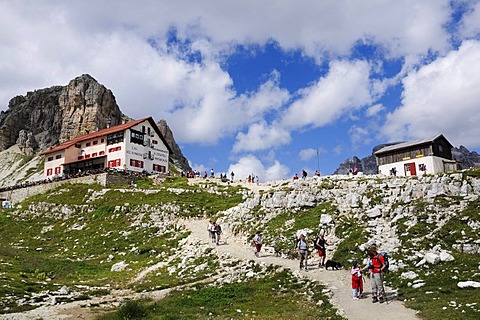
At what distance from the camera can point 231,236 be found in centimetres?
4303

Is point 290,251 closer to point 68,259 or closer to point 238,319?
point 238,319

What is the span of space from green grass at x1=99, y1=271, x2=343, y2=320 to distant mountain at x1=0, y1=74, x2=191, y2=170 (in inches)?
5149

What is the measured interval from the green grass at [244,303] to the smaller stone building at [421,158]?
44.7m

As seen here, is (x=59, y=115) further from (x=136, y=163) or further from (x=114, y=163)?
(x=136, y=163)

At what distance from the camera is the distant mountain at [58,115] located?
489 feet

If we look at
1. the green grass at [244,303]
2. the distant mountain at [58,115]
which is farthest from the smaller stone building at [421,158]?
the distant mountain at [58,115]

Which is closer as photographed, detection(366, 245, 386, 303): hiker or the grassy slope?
detection(366, 245, 386, 303): hiker

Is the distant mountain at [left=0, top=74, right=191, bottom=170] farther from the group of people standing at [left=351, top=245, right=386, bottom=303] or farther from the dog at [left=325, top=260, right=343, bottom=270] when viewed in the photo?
the group of people standing at [left=351, top=245, right=386, bottom=303]

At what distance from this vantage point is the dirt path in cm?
1883

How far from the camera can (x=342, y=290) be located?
2356 cm

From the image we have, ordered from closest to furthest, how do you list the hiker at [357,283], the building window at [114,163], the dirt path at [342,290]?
the dirt path at [342,290], the hiker at [357,283], the building window at [114,163]

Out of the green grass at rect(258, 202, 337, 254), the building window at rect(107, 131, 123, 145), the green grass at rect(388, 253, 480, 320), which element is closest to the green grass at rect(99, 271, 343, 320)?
the green grass at rect(388, 253, 480, 320)

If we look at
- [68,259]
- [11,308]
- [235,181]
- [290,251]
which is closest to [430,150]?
[235,181]

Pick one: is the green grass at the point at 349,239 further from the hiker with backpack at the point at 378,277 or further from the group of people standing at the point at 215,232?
the group of people standing at the point at 215,232
